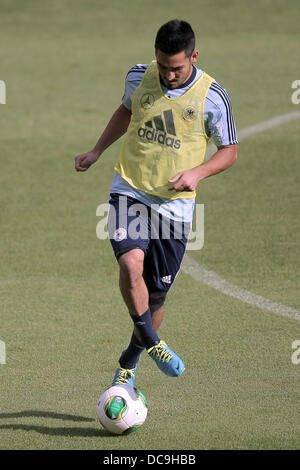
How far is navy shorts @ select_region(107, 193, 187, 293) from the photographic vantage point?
5.75 metres

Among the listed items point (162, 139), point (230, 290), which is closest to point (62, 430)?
point (162, 139)

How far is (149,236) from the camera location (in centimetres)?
586

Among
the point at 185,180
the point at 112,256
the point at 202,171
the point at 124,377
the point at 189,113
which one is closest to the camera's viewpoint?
the point at 185,180

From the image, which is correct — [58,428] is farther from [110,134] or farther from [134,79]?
[134,79]

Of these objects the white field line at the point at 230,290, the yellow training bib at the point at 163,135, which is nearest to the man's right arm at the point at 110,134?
the yellow training bib at the point at 163,135

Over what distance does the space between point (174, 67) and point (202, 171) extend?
→ 654 millimetres

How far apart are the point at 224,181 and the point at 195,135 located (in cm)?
625

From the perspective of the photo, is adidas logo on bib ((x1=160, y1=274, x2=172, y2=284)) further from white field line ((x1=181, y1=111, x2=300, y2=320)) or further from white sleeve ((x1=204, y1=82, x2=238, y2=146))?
white field line ((x1=181, y1=111, x2=300, y2=320))

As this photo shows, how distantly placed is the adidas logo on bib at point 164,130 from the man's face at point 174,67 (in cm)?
19

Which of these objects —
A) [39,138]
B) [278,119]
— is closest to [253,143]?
[278,119]

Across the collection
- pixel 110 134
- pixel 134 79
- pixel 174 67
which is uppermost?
pixel 174 67

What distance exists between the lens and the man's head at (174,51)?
5.56m

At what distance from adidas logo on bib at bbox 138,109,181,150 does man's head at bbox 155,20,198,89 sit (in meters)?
0.21

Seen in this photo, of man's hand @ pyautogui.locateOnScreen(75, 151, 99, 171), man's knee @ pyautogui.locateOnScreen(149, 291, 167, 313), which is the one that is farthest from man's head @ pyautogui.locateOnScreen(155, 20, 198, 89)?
man's knee @ pyautogui.locateOnScreen(149, 291, 167, 313)
